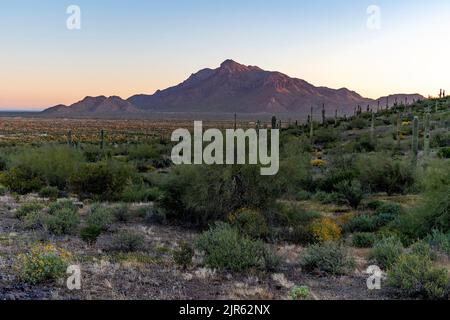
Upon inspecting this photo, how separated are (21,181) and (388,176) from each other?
17175mm

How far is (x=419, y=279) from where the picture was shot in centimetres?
817

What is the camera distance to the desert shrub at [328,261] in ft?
32.0

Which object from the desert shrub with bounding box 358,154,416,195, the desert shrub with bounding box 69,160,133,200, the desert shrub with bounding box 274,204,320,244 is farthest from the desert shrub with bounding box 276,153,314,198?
the desert shrub with bounding box 358,154,416,195

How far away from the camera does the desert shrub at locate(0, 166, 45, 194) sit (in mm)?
22672

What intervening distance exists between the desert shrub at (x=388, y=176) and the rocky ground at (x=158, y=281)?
12.3 meters

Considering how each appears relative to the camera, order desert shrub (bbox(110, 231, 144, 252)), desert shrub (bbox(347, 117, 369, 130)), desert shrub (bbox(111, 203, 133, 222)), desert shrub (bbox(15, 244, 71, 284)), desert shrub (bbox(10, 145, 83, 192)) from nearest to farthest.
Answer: desert shrub (bbox(15, 244, 71, 284)), desert shrub (bbox(110, 231, 144, 252)), desert shrub (bbox(111, 203, 133, 222)), desert shrub (bbox(10, 145, 83, 192)), desert shrub (bbox(347, 117, 369, 130))

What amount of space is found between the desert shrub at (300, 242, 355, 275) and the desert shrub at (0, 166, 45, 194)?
53.9 feet

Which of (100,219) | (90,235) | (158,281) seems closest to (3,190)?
(100,219)

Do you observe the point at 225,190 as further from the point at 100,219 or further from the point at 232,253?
the point at 232,253

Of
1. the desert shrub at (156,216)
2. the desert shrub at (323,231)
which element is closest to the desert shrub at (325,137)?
the desert shrub at (156,216)

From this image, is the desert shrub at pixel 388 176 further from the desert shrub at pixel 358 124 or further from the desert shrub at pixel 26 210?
the desert shrub at pixel 358 124

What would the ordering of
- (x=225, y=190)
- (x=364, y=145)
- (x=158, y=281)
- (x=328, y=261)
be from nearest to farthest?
(x=158, y=281)
(x=328, y=261)
(x=225, y=190)
(x=364, y=145)

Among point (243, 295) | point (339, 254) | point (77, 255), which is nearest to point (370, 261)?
point (339, 254)

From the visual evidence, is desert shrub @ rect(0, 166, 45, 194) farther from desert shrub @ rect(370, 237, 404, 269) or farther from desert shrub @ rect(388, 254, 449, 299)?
desert shrub @ rect(388, 254, 449, 299)
